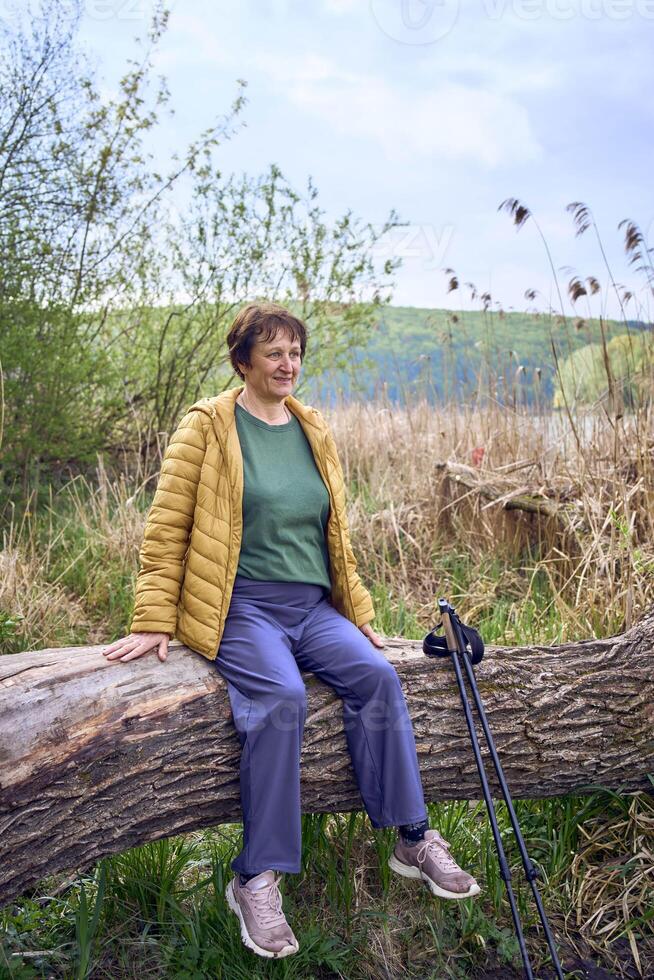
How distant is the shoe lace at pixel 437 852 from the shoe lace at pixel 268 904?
18.7 inches

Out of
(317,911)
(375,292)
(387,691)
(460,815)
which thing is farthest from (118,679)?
(375,292)

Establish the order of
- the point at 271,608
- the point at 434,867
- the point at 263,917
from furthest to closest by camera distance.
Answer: the point at 271,608 < the point at 434,867 < the point at 263,917

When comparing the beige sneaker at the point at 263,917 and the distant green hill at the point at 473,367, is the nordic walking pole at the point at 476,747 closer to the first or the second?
the beige sneaker at the point at 263,917

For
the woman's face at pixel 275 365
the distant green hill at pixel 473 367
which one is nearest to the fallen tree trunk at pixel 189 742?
the woman's face at pixel 275 365

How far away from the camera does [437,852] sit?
8.53ft

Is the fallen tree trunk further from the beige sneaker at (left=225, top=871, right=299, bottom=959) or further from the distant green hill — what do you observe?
the distant green hill

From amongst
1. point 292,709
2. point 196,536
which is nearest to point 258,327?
point 196,536

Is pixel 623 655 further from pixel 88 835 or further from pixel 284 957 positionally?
pixel 88 835

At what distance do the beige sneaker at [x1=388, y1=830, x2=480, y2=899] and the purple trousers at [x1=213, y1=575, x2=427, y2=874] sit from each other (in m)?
0.14

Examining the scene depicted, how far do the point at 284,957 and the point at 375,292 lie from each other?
5.51 meters

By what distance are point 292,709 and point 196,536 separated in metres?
0.61

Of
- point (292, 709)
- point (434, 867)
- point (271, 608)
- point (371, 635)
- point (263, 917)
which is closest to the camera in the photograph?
point (263, 917)

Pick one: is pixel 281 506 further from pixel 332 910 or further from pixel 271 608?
pixel 332 910

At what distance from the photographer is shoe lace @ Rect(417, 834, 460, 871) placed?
257cm
